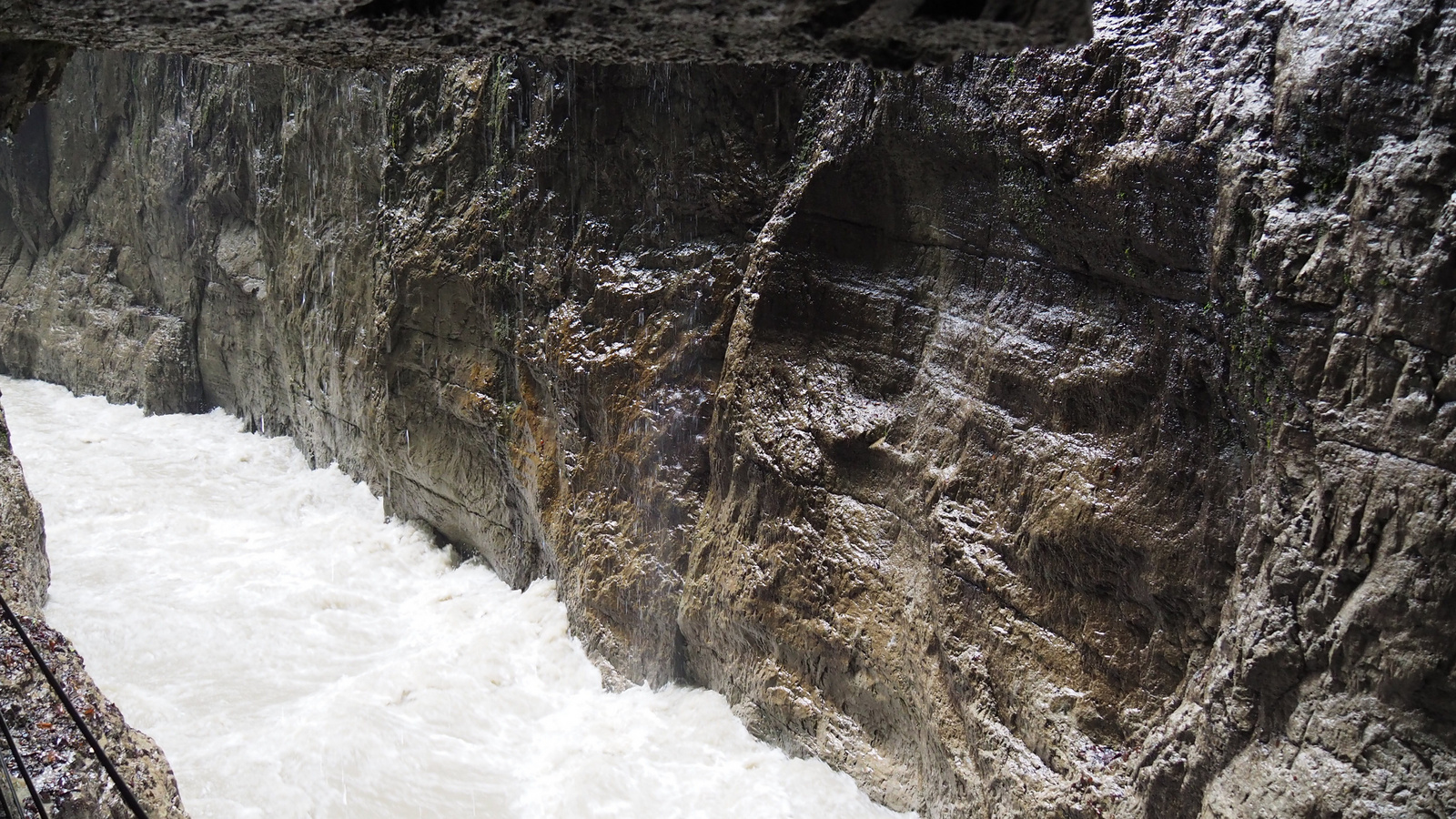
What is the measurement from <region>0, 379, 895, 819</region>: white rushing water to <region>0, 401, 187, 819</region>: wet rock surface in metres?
1.73

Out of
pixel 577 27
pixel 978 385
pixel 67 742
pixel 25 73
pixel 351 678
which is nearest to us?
pixel 577 27

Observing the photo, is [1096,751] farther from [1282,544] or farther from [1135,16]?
[1135,16]

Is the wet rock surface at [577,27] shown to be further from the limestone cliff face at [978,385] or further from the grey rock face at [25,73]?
the limestone cliff face at [978,385]

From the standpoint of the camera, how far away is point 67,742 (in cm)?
336

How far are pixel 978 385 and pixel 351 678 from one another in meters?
4.69

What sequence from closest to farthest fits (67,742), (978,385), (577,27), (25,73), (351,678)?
1. (577,27)
2. (25,73)
3. (67,742)
4. (978,385)
5. (351,678)

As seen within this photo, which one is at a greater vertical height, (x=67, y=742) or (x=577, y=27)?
(x=577, y=27)

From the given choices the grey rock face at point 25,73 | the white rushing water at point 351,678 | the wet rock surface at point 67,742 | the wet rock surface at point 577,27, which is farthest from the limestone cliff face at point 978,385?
the grey rock face at point 25,73

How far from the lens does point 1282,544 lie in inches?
129

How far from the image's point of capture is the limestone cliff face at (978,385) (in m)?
3.02

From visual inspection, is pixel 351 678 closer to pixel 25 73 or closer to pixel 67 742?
pixel 67 742

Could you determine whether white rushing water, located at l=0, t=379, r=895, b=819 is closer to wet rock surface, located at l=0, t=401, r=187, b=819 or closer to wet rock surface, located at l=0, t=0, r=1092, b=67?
wet rock surface, located at l=0, t=401, r=187, b=819

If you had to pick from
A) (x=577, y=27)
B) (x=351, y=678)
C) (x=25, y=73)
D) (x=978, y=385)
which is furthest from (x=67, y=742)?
(x=978, y=385)

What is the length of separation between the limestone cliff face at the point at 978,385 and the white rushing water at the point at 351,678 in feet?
1.34
